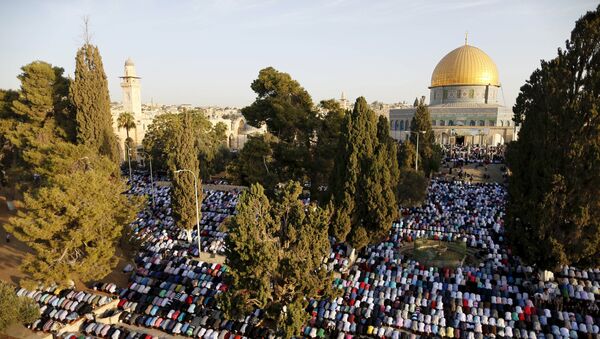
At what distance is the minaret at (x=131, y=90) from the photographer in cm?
6800

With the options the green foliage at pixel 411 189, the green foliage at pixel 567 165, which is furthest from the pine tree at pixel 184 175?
the green foliage at pixel 567 165

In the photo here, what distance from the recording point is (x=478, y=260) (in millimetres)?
21719

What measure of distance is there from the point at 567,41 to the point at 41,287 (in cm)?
2798

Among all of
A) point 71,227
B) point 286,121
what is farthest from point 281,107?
point 71,227

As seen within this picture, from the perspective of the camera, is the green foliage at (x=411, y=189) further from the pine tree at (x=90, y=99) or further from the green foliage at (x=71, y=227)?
the pine tree at (x=90, y=99)

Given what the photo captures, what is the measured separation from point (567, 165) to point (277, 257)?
44.1ft

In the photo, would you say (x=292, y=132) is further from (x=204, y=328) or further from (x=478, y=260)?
(x=204, y=328)

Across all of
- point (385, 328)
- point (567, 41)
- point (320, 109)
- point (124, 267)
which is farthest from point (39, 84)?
point (567, 41)

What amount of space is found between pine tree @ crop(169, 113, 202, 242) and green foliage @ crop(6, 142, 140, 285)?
4002mm

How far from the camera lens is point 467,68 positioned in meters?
61.1

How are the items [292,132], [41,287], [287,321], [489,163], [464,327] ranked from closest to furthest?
1. [287,321]
2. [464,327]
3. [41,287]
4. [292,132]
5. [489,163]

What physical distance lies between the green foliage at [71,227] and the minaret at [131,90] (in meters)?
53.1

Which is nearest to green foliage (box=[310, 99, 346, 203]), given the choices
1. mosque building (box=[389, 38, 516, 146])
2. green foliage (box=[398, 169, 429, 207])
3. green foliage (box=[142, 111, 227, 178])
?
green foliage (box=[398, 169, 429, 207])

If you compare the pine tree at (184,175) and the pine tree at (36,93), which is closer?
the pine tree at (184,175)
